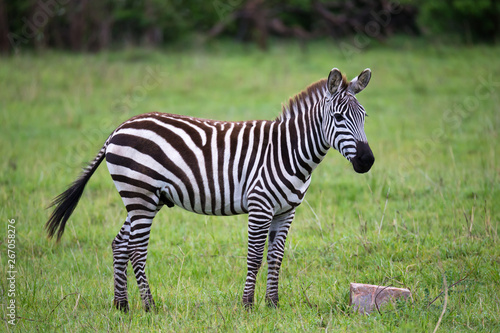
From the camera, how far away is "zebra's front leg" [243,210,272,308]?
15.0 ft

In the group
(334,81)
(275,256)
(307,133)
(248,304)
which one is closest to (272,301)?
(248,304)

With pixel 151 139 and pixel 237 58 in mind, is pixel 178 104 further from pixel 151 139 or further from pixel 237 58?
pixel 151 139

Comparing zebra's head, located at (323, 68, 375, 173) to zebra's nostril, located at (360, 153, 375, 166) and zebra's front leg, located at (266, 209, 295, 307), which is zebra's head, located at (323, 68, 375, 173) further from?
zebra's front leg, located at (266, 209, 295, 307)

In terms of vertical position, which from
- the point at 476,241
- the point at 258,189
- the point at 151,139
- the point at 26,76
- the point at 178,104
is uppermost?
the point at 26,76

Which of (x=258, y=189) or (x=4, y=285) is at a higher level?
(x=258, y=189)

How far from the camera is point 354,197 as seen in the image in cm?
775

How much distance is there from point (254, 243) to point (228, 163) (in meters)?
0.76

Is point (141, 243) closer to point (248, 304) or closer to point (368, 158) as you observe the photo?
point (248, 304)

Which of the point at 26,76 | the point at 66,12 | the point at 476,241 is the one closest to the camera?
the point at 476,241

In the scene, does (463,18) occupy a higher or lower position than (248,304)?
higher

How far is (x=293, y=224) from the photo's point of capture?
270 inches

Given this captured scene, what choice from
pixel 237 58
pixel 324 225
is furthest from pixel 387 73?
pixel 324 225

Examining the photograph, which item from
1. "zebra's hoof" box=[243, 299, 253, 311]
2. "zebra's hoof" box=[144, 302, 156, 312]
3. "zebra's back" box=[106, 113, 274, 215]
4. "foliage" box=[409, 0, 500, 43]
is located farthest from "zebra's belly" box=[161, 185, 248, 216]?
"foliage" box=[409, 0, 500, 43]

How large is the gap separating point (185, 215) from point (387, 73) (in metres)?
10.6
